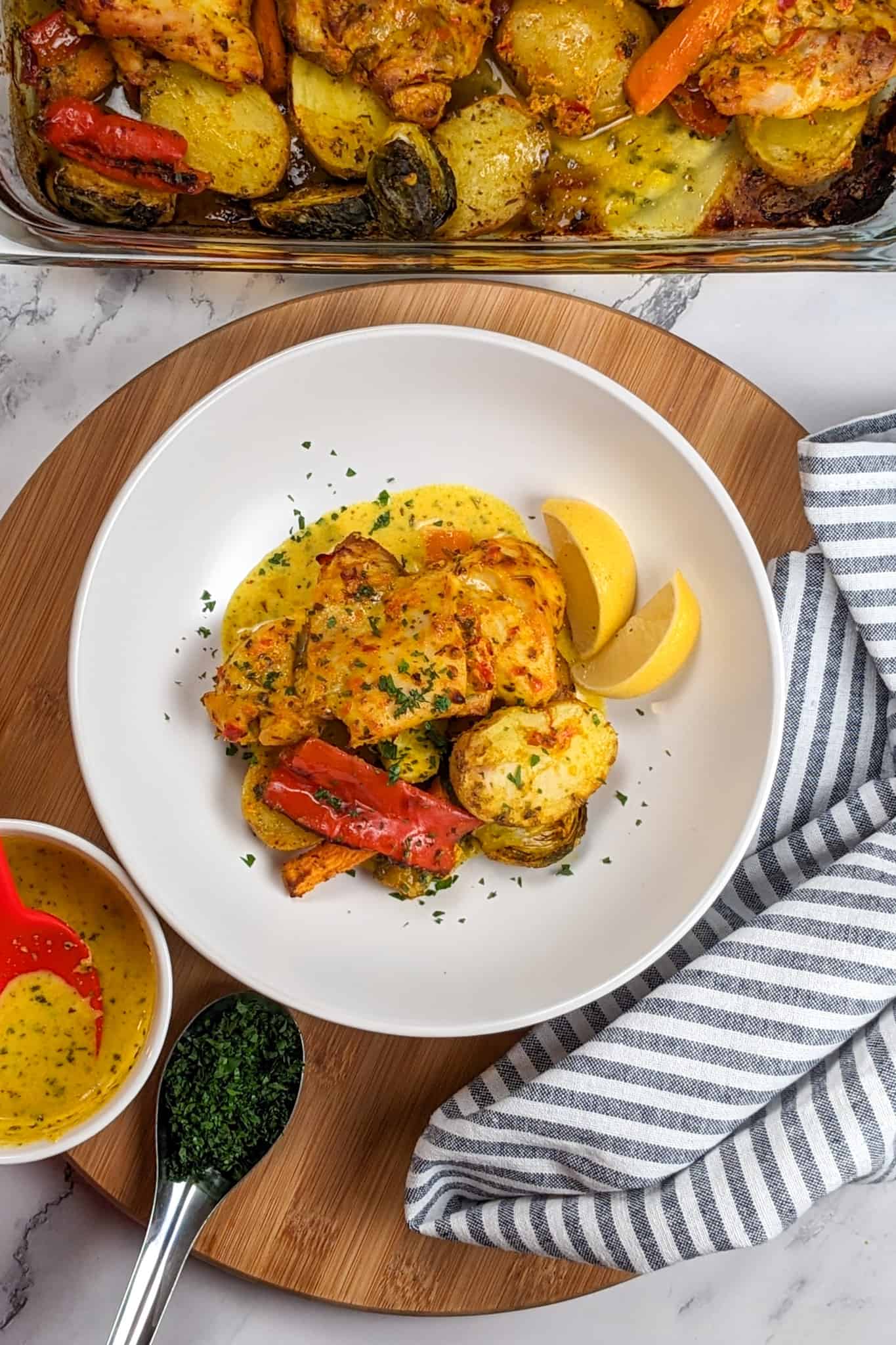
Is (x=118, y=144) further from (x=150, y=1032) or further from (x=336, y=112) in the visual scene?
(x=150, y=1032)

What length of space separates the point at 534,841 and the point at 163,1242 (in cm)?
112

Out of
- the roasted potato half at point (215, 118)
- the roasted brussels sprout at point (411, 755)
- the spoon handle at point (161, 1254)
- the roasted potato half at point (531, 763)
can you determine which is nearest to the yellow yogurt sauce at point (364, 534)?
the roasted potato half at point (531, 763)

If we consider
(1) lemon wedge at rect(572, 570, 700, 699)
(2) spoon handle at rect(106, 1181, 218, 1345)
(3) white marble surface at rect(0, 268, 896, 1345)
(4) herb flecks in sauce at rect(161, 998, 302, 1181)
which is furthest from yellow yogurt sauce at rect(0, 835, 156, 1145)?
(1) lemon wedge at rect(572, 570, 700, 699)

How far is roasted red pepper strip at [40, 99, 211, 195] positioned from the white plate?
46 centimetres

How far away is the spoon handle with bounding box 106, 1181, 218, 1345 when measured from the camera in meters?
2.21

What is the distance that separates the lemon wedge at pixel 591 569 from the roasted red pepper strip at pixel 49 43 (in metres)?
1.36

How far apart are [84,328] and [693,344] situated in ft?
4.75

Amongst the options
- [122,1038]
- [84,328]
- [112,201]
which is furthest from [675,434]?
[122,1038]

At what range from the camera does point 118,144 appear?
7.17 ft

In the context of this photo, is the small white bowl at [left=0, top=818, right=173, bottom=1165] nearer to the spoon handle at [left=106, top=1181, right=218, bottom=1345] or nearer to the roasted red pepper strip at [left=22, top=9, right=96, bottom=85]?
the spoon handle at [left=106, top=1181, right=218, bottom=1345]

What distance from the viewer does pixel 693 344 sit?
96.4 inches

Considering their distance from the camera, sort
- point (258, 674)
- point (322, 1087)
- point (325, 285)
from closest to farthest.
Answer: point (258, 674) < point (322, 1087) < point (325, 285)

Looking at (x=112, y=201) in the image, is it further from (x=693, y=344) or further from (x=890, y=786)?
(x=890, y=786)

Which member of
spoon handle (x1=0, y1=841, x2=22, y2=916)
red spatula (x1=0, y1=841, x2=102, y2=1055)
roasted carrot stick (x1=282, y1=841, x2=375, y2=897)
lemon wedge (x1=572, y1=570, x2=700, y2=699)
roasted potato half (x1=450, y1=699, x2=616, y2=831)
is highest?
lemon wedge (x1=572, y1=570, x2=700, y2=699)
